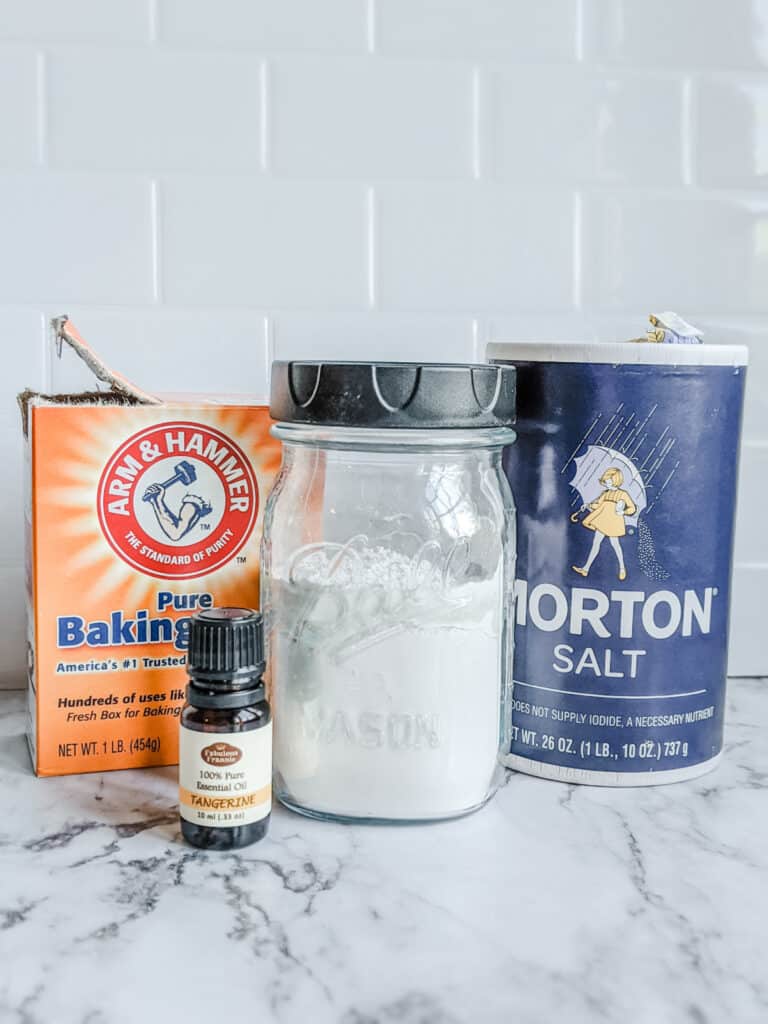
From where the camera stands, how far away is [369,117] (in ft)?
3.06

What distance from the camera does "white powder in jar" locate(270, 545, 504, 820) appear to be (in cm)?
64

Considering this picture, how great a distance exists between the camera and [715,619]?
2.40 feet

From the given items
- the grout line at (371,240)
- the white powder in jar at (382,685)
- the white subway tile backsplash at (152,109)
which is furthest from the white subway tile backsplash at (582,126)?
the white powder in jar at (382,685)

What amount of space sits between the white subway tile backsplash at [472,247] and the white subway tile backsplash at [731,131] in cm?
13

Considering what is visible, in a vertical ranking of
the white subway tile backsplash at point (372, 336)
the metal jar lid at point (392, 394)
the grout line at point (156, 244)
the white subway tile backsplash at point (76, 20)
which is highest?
the white subway tile backsplash at point (76, 20)

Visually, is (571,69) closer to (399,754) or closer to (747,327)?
(747,327)

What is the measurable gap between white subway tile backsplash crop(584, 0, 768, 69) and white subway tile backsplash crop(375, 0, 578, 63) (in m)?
0.03

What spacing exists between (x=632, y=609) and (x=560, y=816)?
14cm

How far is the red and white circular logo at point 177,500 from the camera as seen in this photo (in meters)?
0.71

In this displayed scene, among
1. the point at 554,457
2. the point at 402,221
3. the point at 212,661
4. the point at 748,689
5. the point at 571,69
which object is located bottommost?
the point at 748,689

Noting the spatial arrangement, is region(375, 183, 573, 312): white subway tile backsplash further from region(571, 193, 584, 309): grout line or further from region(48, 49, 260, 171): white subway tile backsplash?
region(48, 49, 260, 171): white subway tile backsplash

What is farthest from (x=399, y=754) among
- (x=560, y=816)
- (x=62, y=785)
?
(x=62, y=785)

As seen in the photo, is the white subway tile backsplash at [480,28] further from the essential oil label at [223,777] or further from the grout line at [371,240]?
the essential oil label at [223,777]

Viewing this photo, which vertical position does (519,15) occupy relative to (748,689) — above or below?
above
